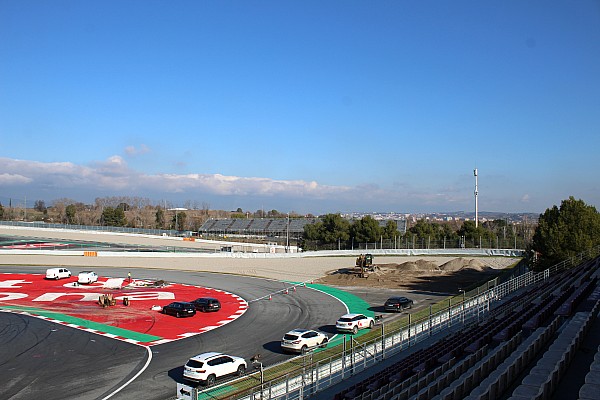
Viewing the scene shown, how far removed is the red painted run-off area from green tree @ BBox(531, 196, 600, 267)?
30130mm

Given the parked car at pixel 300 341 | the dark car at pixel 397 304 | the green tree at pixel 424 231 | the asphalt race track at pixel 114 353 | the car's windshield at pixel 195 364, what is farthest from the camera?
the green tree at pixel 424 231

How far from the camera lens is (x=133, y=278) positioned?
51625 millimetres

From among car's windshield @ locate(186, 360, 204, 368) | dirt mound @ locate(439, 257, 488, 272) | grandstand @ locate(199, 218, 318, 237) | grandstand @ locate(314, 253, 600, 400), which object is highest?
grandstand @ locate(199, 218, 318, 237)

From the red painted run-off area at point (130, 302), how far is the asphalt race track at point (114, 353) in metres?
1.64

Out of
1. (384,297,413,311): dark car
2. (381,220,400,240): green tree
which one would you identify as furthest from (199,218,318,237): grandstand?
(384,297,413,311): dark car

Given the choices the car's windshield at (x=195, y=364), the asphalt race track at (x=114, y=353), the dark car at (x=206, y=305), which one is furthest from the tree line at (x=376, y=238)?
the car's windshield at (x=195, y=364)

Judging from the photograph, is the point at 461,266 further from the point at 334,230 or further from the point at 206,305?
the point at 206,305

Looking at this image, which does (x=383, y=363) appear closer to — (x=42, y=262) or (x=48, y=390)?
(x=48, y=390)

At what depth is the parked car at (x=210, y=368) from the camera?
59.9ft

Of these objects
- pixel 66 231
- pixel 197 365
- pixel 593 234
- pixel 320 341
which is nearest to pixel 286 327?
pixel 320 341

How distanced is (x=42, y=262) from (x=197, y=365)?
5099cm

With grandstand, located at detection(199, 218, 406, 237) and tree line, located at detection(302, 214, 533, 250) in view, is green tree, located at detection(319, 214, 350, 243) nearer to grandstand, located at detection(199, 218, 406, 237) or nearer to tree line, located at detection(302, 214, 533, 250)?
tree line, located at detection(302, 214, 533, 250)

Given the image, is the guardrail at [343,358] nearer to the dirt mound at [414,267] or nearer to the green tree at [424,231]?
the dirt mound at [414,267]

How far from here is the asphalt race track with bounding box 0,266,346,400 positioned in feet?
58.7
